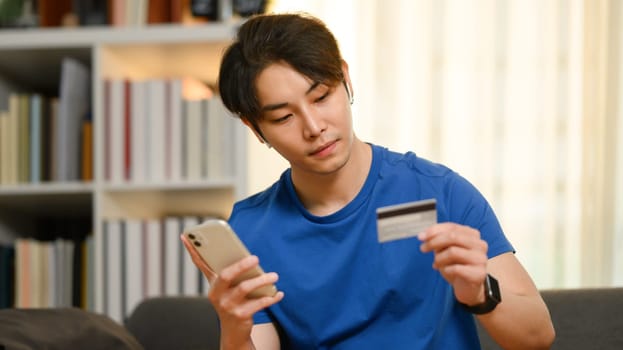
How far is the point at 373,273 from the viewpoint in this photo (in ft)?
4.09

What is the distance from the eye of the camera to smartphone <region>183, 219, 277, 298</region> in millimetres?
1027

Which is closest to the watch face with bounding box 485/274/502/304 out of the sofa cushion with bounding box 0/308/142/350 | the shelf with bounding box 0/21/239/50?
the sofa cushion with bounding box 0/308/142/350

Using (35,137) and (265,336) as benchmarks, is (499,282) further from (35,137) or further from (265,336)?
(35,137)

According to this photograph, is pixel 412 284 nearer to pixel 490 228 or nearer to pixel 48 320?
pixel 490 228

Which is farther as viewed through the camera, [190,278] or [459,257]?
[190,278]

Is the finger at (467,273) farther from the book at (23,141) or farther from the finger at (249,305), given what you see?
the book at (23,141)

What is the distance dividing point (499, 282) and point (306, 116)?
36cm

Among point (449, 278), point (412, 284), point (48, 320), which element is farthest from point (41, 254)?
point (449, 278)

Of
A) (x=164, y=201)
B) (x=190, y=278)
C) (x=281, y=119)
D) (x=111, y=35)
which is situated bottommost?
(x=190, y=278)

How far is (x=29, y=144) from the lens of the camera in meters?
2.36

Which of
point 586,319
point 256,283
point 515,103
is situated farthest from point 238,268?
point 515,103

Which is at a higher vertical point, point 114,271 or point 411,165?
point 411,165

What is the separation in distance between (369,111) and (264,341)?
1.76 metres

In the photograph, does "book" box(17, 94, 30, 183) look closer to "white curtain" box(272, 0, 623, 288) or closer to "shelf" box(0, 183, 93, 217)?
"shelf" box(0, 183, 93, 217)
